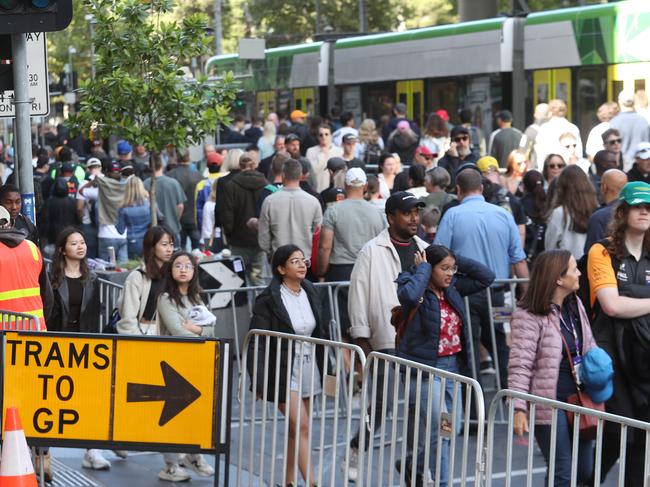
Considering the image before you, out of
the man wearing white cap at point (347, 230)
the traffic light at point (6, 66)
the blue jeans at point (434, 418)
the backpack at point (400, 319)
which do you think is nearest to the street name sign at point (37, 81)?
the traffic light at point (6, 66)

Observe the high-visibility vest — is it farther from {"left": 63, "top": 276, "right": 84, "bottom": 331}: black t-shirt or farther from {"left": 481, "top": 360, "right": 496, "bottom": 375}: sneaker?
{"left": 481, "top": 360, "right": 496, "bottom": 375}: sneaker

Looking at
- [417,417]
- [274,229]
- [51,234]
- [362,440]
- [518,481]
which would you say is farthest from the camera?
[51,234]

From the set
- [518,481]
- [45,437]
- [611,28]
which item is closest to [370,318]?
[518,481]

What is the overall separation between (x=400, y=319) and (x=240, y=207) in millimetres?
6283

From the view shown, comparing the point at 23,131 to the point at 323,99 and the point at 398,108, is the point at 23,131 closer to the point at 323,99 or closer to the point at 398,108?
the point at 398,108

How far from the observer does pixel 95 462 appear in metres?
9.00

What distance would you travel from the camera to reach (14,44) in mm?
8938

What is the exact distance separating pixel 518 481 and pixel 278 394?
1.81 metres

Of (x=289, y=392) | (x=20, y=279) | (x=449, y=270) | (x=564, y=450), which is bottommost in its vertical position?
(x=564, y=450)

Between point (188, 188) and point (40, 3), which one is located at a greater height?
point (40, 3)

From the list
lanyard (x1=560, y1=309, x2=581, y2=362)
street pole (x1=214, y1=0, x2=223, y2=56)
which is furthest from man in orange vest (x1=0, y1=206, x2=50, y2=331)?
street pole (x1=214, y1=0, x2=223, y2=56)

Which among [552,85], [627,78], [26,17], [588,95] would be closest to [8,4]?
[26,17]

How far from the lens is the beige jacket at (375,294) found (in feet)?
28.1

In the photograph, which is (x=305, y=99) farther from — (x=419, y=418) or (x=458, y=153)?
(x=419, y=418)
